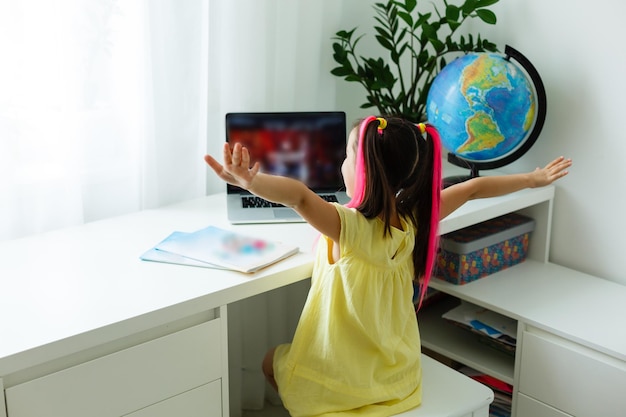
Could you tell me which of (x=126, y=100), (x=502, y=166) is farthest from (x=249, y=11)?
(x=502, y=166)

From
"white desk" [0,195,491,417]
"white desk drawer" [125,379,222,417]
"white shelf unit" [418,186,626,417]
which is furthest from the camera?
"white shelf unit" [418,186,626,417]

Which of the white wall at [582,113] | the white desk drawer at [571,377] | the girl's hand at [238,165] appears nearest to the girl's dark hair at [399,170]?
the girl's hand at [238,165]

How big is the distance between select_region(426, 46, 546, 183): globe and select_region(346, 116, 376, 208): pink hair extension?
0.53 meters

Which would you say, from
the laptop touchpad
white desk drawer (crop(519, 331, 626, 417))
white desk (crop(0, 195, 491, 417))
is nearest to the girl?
white desk (crop(0, 195, 491, 417))

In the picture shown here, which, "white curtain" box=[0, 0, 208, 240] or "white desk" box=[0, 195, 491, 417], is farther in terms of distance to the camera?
"white curtain" box=[0, 0, 208, 240]

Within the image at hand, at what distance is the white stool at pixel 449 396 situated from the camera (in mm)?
1538

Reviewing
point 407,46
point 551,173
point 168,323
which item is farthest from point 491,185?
point 168,323

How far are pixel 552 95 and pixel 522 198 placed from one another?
0.96ft

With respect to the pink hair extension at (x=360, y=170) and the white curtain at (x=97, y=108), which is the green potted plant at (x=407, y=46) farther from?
the pink hair extension at (x=360, y=170)

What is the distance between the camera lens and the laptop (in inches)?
76.5

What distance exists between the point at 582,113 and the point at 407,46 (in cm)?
49

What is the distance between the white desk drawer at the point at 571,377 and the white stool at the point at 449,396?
290 millimetres

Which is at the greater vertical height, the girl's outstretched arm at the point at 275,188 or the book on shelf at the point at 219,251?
the girl's outstretched arm at the point at 275,188

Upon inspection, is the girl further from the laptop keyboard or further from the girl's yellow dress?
the laptop keyboard
